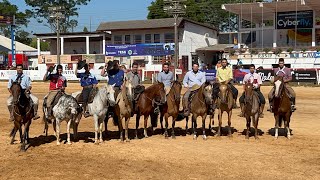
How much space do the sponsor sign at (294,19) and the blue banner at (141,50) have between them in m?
15.6

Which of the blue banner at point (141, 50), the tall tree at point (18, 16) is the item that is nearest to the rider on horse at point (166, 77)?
the blue banner at point (141, 50)

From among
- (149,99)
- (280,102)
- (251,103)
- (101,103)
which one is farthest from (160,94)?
(280,102)

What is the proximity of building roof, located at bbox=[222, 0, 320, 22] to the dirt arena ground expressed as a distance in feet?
137

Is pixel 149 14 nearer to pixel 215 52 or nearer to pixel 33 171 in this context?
pixel 215 52

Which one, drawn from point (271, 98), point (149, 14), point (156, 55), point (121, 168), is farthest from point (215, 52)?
point (121, 168)

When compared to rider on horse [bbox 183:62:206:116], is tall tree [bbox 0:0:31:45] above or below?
above

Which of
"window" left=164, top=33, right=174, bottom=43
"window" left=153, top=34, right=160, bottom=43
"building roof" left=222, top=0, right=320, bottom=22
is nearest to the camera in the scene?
"building roof" left=222, top=0, right=320, bottom=22

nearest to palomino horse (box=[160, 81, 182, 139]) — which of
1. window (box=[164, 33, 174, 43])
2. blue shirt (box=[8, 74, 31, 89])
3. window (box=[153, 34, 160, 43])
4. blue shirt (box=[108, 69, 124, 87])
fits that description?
blue shirt (box=[108, 69, 124, 87])

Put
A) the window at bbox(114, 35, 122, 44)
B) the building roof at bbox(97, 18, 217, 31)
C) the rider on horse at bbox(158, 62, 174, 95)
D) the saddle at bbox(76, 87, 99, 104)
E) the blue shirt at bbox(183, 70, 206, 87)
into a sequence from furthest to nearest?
the window at bbox(114, 35, 122, 44)
the building roof at bbox(97, 18, 217, 31)
the rider on horse at bbox(158, 62, 174, 95)
the blue shirt at bbox(183, 70, 206, 87)
the saddle at bbox(76, 87, 99, 104)

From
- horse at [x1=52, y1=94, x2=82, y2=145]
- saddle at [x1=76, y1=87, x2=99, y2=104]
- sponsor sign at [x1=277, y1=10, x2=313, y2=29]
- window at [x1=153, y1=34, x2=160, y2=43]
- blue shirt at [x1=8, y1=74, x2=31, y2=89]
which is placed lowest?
horse at [x1=52, y1=94, x2=82, y2=145]

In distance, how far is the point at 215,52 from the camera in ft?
217

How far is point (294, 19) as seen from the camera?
58.2 m

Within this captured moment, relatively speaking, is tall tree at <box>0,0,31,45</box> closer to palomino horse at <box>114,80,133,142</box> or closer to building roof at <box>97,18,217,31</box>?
building roof at <box>97,18,217,31</box>

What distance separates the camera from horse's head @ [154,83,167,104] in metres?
14.3
